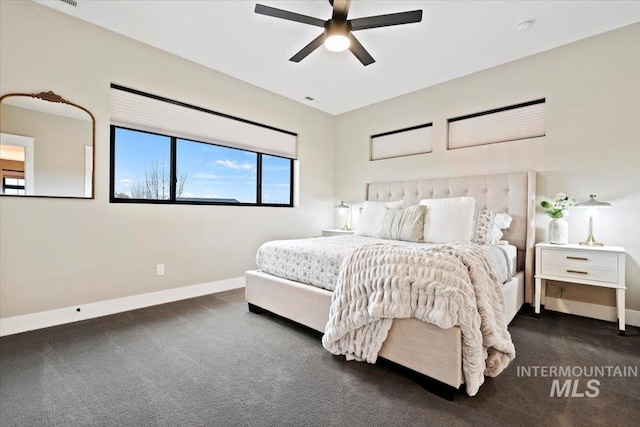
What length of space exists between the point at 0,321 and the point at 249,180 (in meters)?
2.77

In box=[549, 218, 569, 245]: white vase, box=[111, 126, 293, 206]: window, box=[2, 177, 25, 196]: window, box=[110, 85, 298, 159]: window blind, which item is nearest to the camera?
box=[2, 177, 25, 196]: window

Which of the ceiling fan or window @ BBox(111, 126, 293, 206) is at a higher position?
the ceiling fan

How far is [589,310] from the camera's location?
2.72m

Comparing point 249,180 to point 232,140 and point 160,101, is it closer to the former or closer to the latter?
point 232,140

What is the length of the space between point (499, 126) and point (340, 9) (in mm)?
2398

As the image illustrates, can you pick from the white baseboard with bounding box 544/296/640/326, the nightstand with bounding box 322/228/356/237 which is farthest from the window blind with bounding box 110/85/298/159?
the white baseboard with bounding box 544/296/640/326

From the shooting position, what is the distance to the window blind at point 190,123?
284 centimetres

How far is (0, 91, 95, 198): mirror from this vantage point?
2279 mm

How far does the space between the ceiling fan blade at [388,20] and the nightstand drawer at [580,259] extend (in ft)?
7.66

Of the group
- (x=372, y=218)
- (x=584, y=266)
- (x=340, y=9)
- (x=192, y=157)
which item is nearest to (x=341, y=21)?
(x=340, y=9)

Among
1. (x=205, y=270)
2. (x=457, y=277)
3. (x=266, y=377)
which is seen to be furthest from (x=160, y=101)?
(x=457, y=277)

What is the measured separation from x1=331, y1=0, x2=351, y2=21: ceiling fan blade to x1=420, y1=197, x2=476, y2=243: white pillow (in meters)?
1.97

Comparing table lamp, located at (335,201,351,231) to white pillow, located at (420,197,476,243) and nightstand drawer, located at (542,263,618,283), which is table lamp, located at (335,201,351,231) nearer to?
white pillow, located at (420,197,476,243)

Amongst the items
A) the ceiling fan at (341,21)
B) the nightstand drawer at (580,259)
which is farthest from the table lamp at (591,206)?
the ceiling fan at (341,21)
